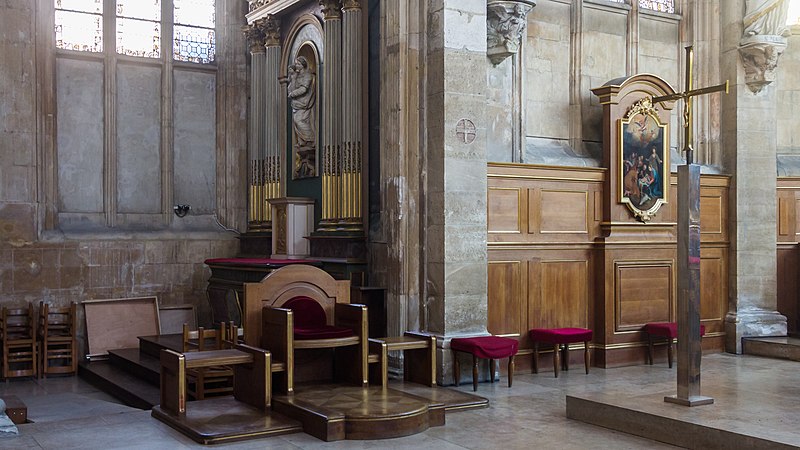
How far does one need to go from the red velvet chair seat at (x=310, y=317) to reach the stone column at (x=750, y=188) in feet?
19.1

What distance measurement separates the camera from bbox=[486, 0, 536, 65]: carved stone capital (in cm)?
927

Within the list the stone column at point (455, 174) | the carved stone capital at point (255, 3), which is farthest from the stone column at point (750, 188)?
the carved stone capital at point (255, 3)

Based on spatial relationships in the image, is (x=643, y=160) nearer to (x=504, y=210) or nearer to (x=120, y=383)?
(x=504, y=210)

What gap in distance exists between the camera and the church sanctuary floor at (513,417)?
6.23 meters

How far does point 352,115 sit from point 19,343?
4.63 meters

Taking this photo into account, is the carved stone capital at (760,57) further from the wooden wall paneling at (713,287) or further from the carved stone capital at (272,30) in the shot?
the carved stone capital at (272,30)

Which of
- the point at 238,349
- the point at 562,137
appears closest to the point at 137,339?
the point at 238,349

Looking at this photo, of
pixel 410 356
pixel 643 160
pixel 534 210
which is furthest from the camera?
pixel 643 160

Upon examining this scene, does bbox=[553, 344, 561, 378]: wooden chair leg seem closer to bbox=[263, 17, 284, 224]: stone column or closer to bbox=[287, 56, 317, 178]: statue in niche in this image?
bbox=[287, 56, 317, 178]: statue in niche

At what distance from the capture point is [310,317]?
7859 millimetres

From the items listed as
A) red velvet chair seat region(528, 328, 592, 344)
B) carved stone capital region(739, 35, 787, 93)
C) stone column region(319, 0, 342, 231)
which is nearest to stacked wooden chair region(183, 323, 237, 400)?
stone column region(319, 0, 342, 231)

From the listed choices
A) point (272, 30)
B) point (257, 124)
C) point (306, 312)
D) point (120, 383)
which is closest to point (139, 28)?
point (272, 30)

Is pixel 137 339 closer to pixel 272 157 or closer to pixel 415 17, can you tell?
pixel 272 157

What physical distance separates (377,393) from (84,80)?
666 centimetres
